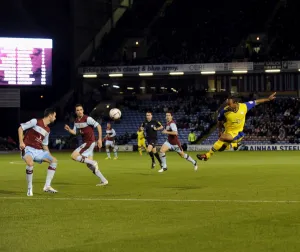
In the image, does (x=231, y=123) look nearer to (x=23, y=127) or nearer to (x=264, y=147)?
(x=23, y=127)

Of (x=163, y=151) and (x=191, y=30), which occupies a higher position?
(x=191, y=30)

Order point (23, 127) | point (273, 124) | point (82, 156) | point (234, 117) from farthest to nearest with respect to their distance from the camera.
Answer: point (273, 124)
point (234, 117)
point (82, 156)
point (23, 127)

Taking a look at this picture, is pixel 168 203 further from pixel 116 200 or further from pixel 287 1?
pixel 287 1

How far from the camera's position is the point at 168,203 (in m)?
13.8

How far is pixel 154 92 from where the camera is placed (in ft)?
209

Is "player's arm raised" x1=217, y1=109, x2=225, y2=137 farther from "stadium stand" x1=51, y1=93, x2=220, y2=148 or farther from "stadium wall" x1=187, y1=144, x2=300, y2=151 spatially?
"stadium stand" x1=51, y1=93, x2=220, y2=148

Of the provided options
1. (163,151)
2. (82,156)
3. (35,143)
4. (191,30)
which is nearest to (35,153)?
(35,143)

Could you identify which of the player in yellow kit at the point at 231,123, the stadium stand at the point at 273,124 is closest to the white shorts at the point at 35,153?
the player in yellow kit at the point at 231,123

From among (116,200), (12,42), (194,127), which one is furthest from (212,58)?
(116,200)

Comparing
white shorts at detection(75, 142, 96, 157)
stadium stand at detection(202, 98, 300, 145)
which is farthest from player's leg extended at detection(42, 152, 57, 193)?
stadium stand at detection(202, 98, 300, 145)

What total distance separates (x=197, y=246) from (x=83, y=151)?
9680 mm

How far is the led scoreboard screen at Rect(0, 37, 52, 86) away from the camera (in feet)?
149

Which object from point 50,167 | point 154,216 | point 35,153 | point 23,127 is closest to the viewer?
point 154,216

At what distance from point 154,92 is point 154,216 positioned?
171 ft
